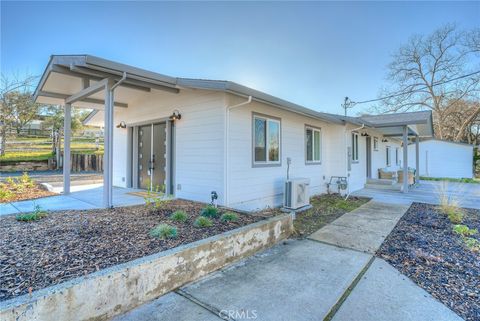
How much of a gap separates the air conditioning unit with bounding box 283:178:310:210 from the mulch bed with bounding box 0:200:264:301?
2307 mm

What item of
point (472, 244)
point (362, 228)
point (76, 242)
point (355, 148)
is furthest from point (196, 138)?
point (355, 148)

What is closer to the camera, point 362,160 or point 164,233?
point 164,233

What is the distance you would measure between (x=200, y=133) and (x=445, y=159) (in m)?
20.6

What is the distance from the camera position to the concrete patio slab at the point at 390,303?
2.30 meters

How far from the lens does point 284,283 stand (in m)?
2.89

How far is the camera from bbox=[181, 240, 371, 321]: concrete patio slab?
7.89 feet

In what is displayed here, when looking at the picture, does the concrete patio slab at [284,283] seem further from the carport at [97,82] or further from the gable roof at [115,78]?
the carport at [97,82]

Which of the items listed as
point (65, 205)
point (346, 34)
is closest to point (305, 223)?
point (65, 205)

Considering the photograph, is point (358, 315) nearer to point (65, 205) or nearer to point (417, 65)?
point (65, 205)

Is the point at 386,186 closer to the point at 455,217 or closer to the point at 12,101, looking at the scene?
the point at 455,217

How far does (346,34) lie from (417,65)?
17.8m

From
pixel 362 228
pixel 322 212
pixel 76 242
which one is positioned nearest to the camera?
pixel 76 242

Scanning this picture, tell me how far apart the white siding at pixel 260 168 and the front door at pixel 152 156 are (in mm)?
2526

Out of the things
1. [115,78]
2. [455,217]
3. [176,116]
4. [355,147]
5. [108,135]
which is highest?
[115,78]
